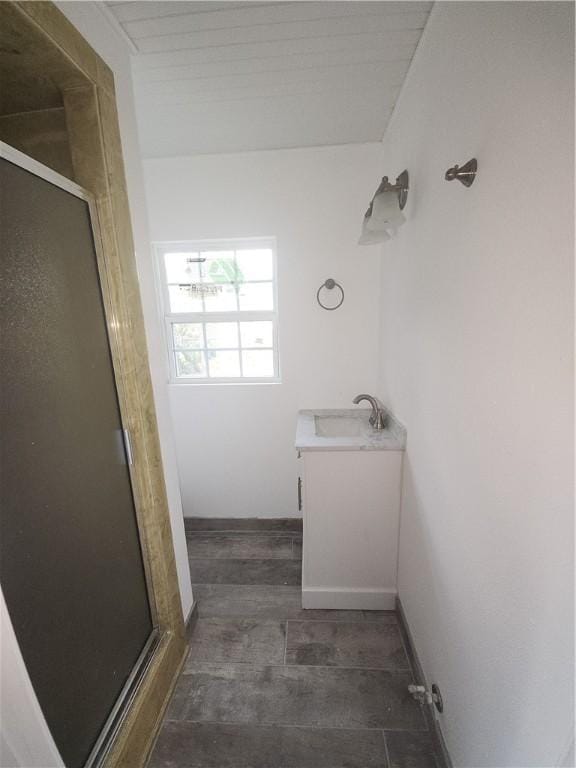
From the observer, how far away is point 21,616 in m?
0.70

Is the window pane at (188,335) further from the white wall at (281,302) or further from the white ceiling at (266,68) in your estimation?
the white ceiling at (266,68)

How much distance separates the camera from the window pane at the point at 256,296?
2.02 m

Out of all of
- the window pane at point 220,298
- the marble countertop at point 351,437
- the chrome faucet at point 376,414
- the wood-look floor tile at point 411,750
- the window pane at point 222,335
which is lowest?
the wood-look floor tile at point 411,750

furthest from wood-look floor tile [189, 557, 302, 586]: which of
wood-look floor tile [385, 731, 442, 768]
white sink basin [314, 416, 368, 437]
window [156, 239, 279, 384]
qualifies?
window [156, 239, 279, 384]

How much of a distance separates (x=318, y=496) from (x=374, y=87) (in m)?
1.98

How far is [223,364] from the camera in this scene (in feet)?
7.05

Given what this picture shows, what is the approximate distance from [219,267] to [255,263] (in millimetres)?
257

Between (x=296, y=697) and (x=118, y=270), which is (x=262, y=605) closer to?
(x=296, y=697)

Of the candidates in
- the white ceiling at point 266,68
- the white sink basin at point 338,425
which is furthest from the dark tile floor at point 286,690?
the white ceiling at point 266,68

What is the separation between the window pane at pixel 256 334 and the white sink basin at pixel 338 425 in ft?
2.22

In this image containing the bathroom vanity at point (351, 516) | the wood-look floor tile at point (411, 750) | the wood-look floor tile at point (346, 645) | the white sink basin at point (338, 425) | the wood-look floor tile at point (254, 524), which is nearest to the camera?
the wood-look floor tile at point (411, 750)

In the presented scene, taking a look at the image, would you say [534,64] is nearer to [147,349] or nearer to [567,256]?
[567,256]

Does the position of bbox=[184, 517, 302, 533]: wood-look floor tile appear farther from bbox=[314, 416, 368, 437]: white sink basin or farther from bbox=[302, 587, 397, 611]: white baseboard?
bbox=[314, 416, 368, 437]: white sink basin

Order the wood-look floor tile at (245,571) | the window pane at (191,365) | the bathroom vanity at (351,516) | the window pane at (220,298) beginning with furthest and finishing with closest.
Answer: the window pane at (191,365)
the window pane at (220,298)
the wood-look floor tile at (245,571)
the bathroom vanity at (351,516)
